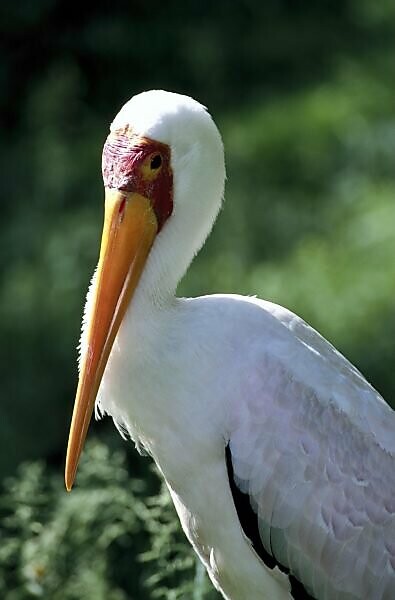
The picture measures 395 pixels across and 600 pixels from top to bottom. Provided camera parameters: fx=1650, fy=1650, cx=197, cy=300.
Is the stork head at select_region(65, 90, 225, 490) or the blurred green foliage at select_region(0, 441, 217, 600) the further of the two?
the blurred green foliage at select_region(0, 441, 217, 600)

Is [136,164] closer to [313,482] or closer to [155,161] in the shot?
[155,161]

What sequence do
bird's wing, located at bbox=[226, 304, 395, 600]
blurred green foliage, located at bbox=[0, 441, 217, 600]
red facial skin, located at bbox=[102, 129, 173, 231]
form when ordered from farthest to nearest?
1. blurred green foliage, located at bbox=[0, 441, 217, 600]
2. bird's wing, located at bbox=[226, 304, 395, 600]
3. red facial skin, located at bbox=[102, 129, 173, 231]

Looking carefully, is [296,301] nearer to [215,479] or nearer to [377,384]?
[377,384]

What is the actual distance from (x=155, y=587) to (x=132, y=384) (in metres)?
1.11

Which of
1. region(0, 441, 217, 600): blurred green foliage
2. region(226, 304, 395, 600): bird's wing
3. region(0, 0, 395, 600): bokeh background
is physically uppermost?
region(226, 304, 395, 600): bird's wing

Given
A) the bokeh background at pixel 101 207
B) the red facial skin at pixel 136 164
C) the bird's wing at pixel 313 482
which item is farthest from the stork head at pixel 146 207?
the bokeh background at pixel 101 207

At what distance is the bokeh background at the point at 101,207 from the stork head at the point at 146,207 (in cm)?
61

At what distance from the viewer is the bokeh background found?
5.12 metres

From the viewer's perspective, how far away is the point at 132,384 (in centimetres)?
427

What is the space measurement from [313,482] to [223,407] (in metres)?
0.30

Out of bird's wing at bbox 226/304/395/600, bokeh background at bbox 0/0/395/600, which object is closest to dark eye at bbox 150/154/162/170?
bird's wing at bbox 226/304/395/600

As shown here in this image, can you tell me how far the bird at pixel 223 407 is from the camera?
422 centimetres

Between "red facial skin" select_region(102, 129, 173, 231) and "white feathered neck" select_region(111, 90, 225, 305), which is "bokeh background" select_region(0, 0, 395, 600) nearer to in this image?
"white feathered neck" select_region(111, 90, 225, 305)

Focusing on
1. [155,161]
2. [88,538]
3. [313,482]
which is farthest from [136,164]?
[88,538]
